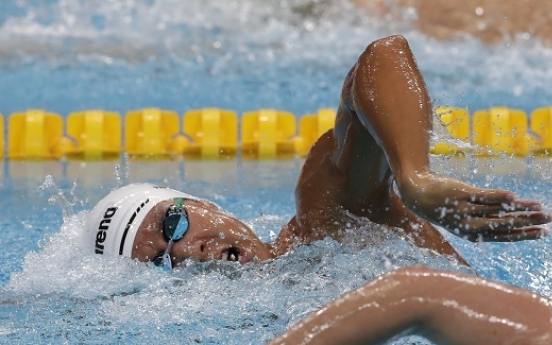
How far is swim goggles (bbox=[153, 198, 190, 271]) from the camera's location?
2.27 m

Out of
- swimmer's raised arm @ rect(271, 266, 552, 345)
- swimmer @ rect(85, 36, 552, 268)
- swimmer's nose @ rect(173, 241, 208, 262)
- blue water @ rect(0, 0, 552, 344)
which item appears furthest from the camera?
swimmer's nose @ rect(173, 241, 208, 262)

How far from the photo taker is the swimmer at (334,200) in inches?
75.5

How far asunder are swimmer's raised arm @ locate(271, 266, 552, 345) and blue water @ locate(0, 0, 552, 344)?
0.75 meters

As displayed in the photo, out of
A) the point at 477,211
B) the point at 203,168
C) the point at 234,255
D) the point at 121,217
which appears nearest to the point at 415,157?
the point at 477,211

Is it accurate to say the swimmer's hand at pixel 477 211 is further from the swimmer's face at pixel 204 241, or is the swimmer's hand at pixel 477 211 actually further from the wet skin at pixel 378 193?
the swimmer's face at pixel 204 241

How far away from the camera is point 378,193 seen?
91.7 inches

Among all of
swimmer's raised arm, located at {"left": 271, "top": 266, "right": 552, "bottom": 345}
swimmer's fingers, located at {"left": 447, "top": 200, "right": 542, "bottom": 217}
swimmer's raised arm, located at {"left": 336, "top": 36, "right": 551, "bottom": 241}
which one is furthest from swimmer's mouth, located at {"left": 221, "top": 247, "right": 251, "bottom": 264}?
swimmer's raised arm, located at {"left": 271, "top": 266, "right": 552, "bottom": 345}

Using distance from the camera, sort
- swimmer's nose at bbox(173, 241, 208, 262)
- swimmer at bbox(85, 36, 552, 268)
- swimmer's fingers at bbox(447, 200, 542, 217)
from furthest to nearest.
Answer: swimmer's nose at bbox(173, 241, 208, 262)
swimmer at bbox(85, 36, 552, 268)
swimmer's fingers at bbox(447, 200, 542, 217)

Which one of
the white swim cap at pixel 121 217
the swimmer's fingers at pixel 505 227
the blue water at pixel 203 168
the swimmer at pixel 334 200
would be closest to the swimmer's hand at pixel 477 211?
the swimmer's fingers at pixel 505 227

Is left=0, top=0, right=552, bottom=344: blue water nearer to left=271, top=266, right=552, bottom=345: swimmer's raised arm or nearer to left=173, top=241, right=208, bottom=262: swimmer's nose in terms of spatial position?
left=173, top=241, right=208, bottom=262: swimmer's nose

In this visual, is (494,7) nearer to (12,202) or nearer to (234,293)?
(12,202)

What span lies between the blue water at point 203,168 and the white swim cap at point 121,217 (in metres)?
0.05

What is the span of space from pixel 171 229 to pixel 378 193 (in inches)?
21.1

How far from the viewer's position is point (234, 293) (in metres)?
2.19
